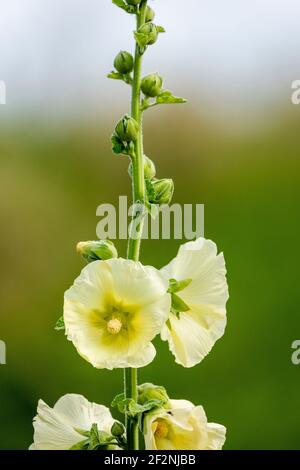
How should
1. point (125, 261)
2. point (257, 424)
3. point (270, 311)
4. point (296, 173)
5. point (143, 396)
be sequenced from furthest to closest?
point (296, 173) < point (270, 311) < point (257, 424) < point (143, 396) < point (125, 261)

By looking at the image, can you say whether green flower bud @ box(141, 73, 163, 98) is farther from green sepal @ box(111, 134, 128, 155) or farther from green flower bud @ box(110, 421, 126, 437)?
green flower bud @ box(110, 421, 126, 437)

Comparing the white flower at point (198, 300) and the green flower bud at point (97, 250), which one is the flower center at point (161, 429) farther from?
the green flower bud at point (97, 250)

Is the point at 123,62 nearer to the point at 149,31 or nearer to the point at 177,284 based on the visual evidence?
the point at 149,31

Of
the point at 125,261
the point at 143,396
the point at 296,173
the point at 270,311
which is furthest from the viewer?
the point at 296,173

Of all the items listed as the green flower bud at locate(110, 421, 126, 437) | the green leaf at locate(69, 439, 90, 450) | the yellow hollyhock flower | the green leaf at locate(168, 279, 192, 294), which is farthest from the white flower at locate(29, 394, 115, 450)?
the green leaf at locate(168, 279, 192, 294)

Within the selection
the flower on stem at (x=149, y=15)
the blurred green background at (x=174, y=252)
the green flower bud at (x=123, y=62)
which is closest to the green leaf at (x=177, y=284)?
the green flower bud at (x=123, y=62)

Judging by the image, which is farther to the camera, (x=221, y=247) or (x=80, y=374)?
(x=221, y=247)

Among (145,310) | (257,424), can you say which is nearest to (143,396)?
(145,310)
